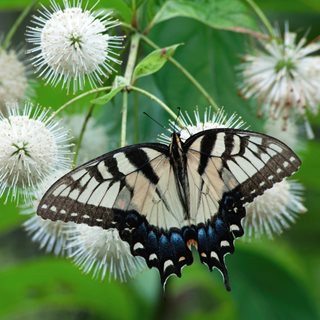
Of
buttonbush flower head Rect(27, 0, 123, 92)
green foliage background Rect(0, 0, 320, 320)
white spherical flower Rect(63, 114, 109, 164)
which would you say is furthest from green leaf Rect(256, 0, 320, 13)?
buttonbush flower head Rect(27, 0, 123, 92)

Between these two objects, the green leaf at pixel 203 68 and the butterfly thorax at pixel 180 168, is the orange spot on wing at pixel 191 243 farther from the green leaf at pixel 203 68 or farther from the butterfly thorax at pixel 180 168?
the green leaf at pixel 203 68

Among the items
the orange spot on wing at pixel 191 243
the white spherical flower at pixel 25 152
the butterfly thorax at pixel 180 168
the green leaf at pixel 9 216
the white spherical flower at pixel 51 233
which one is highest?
the green leaf at pixel 9 216

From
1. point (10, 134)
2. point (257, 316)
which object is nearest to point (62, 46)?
point (10, 134)

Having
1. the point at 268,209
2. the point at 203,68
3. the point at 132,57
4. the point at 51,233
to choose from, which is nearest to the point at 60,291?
the point at 51,233

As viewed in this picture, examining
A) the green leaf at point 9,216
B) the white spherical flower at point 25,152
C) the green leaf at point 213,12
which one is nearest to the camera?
the white spherical flower at point 25,152

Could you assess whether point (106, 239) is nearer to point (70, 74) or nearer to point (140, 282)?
point (70, 74)

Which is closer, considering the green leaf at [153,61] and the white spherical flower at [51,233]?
the green leaf at [153,61]

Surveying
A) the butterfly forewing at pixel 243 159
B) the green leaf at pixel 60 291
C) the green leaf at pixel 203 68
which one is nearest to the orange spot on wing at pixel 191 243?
the butterfly forewing at pixel 243 159
